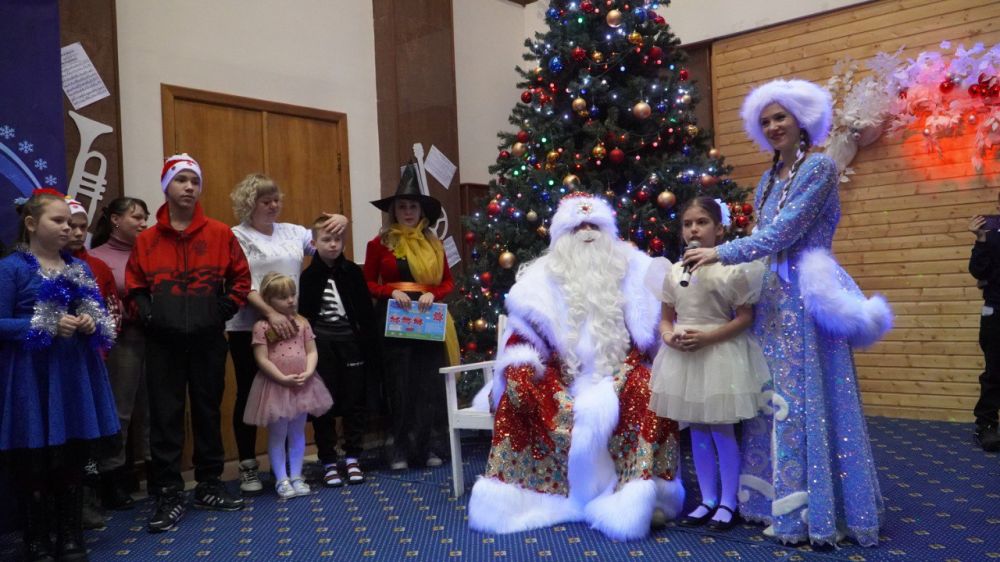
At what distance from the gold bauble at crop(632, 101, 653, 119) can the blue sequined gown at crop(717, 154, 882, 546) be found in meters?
2.08

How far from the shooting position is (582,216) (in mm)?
3820

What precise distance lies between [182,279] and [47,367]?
2.71 feet

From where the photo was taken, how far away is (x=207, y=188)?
5.14 m

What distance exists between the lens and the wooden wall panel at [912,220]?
5719mm

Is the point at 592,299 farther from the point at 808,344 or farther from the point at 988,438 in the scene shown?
the point at 988,438

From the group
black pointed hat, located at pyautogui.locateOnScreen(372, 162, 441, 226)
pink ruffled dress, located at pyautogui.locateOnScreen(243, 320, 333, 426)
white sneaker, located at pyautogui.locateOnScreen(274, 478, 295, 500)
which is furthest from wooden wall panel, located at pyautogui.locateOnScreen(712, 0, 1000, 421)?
white sneaker, located at pyautogui.locateOnScreen(274, 478, 295, 500)

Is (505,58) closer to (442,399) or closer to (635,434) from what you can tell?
(442,399)

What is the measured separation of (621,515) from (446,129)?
14.6 ft

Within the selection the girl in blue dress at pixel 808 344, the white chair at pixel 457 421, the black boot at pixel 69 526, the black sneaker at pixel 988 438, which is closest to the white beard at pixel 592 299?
the white chair at pixel 457 421

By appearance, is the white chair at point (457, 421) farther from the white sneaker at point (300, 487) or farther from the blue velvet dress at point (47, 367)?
the blue velvet dress at point (47, 367)

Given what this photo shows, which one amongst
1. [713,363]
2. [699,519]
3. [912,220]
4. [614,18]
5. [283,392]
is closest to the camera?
Answer: [713,363]

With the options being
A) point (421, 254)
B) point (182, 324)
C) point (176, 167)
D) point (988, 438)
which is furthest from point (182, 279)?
point (988, 438)

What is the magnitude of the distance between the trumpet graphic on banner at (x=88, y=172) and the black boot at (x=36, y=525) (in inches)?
74.4

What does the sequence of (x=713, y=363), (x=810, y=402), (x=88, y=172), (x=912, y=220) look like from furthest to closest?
(x=912, y=220) → (x=88, y=172) → (x=713, y=363) → (x=810, y=402)
